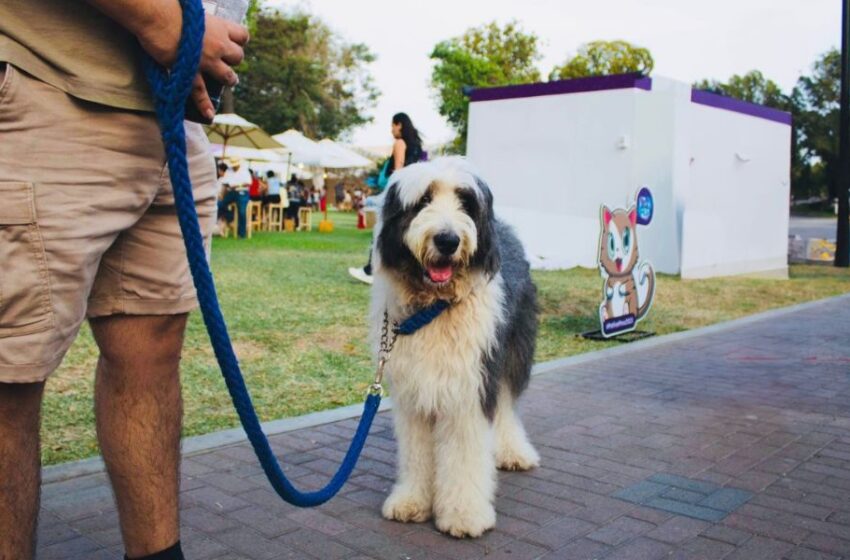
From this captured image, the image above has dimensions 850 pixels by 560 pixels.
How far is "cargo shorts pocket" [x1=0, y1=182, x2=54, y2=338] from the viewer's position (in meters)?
1.67

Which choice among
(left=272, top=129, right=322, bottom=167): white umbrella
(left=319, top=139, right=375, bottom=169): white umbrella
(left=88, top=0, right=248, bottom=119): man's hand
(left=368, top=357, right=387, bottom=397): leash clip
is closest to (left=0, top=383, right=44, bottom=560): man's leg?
(left=88, top=0, right=248, bottom=119): man's hand

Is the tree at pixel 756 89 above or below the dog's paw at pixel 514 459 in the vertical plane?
above

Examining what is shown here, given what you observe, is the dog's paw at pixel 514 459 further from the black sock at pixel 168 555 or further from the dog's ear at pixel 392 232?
the black sock at pixel 168 555

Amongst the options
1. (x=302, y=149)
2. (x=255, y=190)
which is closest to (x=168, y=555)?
(x=255, y=190)

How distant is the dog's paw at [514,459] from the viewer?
159 inches

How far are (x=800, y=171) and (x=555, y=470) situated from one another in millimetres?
74556

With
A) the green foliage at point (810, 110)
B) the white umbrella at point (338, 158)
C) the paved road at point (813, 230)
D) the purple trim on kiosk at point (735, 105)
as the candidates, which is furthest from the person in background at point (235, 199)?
the green foliage at point (810, 110)

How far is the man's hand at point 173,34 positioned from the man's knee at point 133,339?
58 cm

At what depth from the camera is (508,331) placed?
3.70 meters

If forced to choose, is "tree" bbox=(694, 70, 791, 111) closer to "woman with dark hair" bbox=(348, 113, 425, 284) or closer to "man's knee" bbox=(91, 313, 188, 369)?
"woman with dark hair" bbox=(348, 113, 425, 284)

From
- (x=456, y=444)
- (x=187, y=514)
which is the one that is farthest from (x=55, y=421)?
(x=456, y=444)

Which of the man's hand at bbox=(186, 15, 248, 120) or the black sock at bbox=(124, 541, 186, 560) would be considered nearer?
the man's hand at bbox=(186, 15, 248, 120)

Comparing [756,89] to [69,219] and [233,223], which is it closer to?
[233,223]

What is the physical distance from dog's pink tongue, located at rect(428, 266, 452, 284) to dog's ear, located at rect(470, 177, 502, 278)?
136 mm
